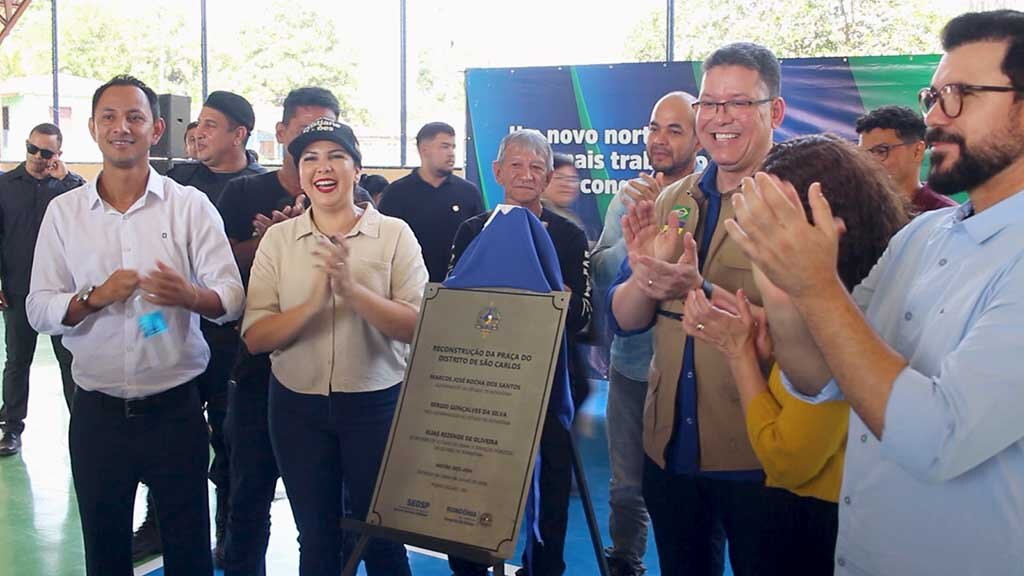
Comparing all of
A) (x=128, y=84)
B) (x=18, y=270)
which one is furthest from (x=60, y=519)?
(x=128, y=84)

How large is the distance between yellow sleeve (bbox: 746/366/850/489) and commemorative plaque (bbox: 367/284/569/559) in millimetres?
635

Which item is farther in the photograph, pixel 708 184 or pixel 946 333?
pixel 708 184

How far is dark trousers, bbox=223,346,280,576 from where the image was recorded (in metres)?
2.79

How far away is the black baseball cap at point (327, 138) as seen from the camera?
2635 mm

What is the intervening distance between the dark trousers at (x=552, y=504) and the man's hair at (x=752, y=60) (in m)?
1.26

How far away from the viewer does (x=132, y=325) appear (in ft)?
8.26

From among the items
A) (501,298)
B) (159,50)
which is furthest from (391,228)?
(159,50)

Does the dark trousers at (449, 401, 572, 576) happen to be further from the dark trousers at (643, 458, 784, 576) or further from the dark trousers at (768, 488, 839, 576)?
the dark trousers at (768, 488, 839, 576)

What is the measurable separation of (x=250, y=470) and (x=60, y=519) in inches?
70.9

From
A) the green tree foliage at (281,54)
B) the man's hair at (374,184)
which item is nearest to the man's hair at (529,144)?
the man's hair at (374,184)

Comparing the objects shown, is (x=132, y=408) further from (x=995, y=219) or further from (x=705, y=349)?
(x=995, y=219)

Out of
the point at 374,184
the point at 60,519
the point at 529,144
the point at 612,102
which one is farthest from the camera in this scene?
the point at 374,184

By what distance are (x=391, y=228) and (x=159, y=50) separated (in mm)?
12028

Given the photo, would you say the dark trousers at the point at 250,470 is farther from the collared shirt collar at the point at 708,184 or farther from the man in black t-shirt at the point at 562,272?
Answer: the collared shirt collar at the point at 708,184
